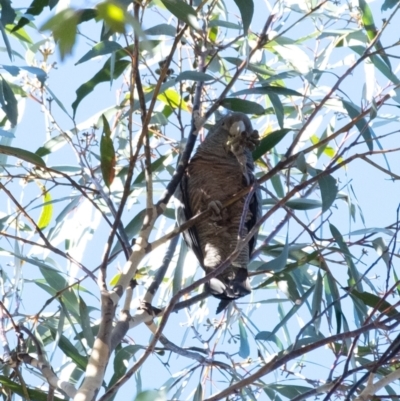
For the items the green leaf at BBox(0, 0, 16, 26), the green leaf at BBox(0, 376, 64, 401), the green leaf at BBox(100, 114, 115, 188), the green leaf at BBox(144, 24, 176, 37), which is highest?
the green leaf at BBox(144, 24, 176, 37)

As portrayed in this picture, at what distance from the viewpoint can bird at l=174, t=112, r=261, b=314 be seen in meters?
2.15

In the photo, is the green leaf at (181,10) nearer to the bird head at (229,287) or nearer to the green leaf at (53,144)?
the bird head at (229,287)

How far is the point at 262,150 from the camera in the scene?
200cm

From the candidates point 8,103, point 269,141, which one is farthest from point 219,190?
point 8,103

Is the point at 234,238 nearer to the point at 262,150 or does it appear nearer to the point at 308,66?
the point at 262,150

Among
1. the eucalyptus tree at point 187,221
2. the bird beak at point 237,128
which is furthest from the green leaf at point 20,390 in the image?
the bird beak at point 237,128

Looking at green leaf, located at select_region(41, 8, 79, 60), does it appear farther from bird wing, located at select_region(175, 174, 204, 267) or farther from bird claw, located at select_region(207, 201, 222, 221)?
bird wing, located at select_region(175, 174, 204, 267)

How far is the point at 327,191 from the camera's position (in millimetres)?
1699

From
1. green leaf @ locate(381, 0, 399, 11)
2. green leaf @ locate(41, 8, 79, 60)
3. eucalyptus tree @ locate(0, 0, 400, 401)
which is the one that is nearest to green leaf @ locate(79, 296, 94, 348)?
eucalyptus tree @ locate(0, 0, 400, 401)

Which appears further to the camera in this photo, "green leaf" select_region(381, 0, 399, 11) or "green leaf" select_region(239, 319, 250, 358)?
"green leaf" select_region(239, 319, 250, 358)

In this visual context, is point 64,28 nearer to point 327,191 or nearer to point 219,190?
point 327,191

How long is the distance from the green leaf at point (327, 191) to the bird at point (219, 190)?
369 mm

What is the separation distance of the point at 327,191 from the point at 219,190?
0.61 meters

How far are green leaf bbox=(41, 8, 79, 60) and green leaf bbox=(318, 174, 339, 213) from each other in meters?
1.31
